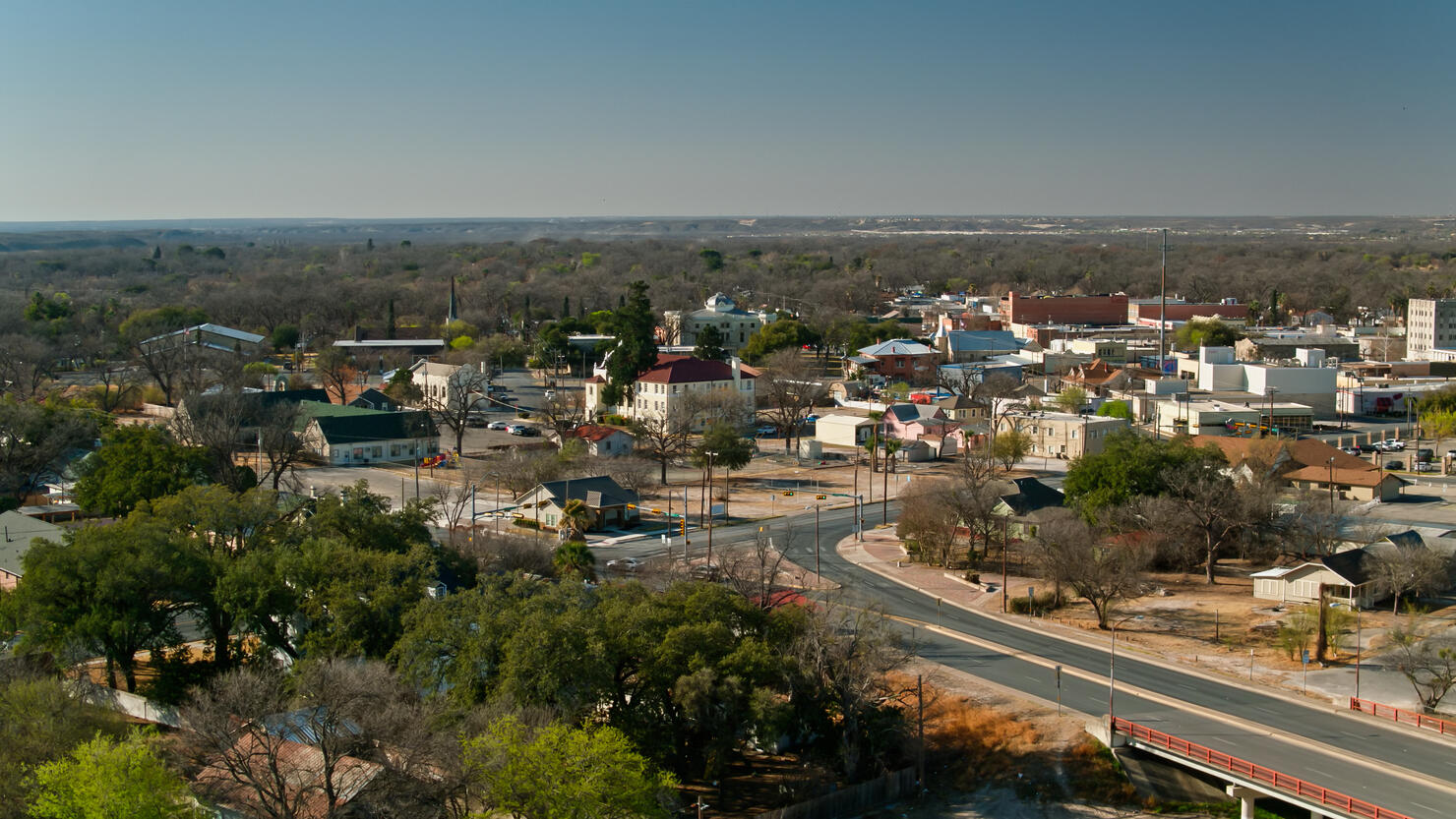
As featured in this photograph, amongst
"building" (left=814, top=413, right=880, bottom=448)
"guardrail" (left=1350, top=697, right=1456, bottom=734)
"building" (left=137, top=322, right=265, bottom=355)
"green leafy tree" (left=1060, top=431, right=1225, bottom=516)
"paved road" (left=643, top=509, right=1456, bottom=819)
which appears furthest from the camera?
"building" (left=137, top=322, right=265, bottom=355)

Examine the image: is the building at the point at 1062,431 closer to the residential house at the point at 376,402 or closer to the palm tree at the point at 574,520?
the palm tree at the point at 574,520

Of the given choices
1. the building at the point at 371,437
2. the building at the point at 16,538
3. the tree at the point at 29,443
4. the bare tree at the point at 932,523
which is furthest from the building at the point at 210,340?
the bare tree at the point at 932,523

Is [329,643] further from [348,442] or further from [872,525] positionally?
[348,442]

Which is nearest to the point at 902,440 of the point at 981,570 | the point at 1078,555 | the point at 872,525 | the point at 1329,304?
the point at 872,525

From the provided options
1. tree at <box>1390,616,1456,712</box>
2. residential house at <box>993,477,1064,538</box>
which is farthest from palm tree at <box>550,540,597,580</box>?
tree at <box>1390,616,1456,712</box>

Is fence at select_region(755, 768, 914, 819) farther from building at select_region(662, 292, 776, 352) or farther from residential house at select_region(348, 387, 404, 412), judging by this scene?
building at select_region(662, 292, 776, 352)

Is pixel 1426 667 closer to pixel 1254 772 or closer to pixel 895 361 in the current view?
pixel 1254 772
